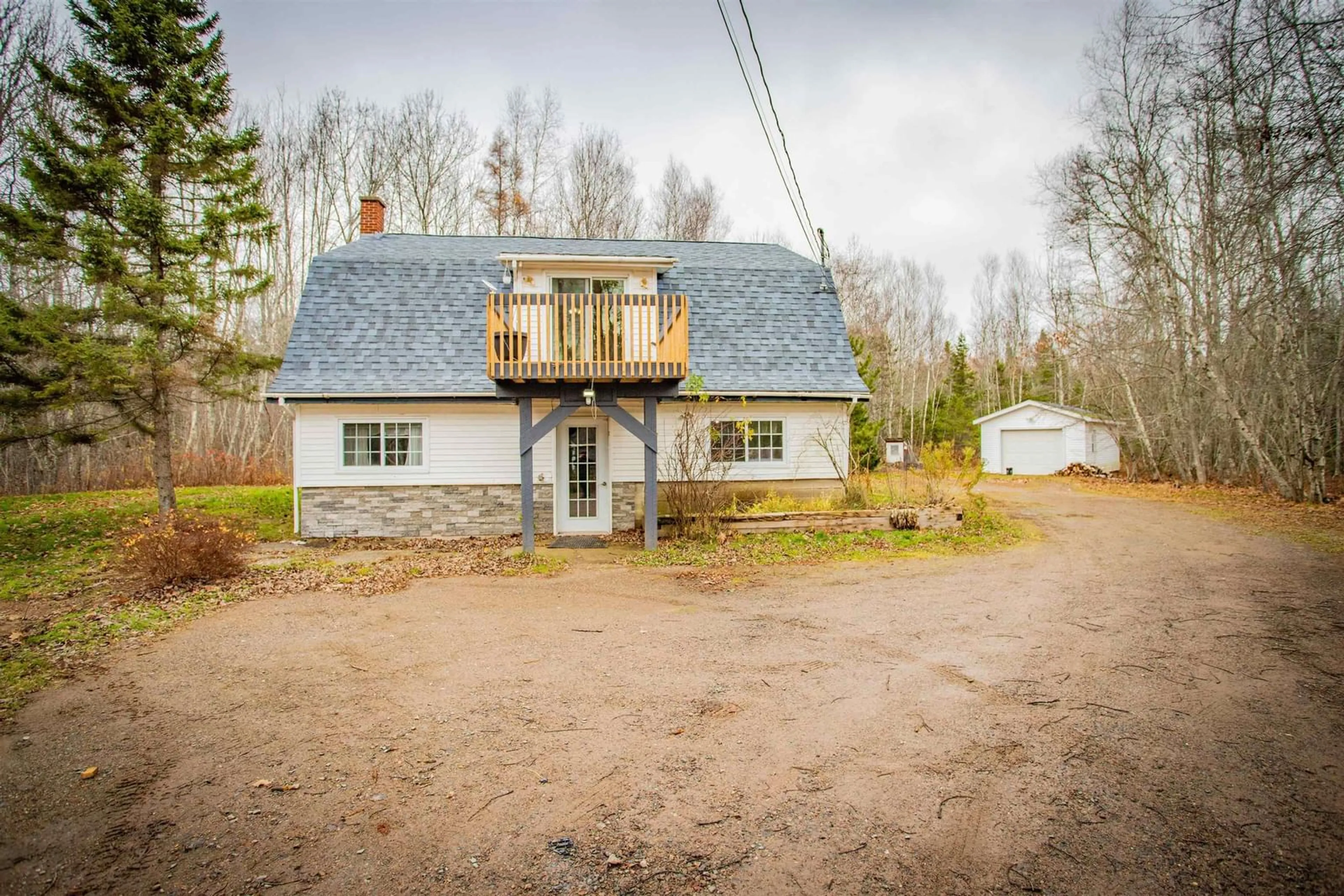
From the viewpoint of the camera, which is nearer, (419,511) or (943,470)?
(419,511)

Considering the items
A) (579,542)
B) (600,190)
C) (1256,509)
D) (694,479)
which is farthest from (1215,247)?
(600,190)

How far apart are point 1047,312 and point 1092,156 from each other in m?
11.9

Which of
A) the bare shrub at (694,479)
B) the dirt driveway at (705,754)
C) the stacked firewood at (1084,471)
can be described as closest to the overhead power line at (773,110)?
the bare shrub at (694,479)

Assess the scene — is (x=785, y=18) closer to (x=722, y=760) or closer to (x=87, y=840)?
(x=722, y=760)

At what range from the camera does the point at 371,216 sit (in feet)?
51.3

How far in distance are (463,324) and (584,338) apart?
163 inches

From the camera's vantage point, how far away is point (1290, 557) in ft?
29.1

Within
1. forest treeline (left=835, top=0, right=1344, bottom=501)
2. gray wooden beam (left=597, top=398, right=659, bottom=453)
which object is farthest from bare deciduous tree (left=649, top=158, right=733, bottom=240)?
gray wooden beam (left=597, top=398, right=659, bottom=453)

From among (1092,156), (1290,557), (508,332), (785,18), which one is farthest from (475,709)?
(1092,156)

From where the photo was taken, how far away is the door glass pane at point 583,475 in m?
12.4

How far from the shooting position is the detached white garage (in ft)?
82.2

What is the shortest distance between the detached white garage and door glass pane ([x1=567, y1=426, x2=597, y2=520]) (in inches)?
725

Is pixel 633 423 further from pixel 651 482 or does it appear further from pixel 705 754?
pixel 705 754

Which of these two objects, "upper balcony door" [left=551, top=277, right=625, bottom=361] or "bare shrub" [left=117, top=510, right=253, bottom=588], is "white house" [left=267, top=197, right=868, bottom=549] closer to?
"upper balcony door" [left=551, top=277, right=625, bottom=361]
